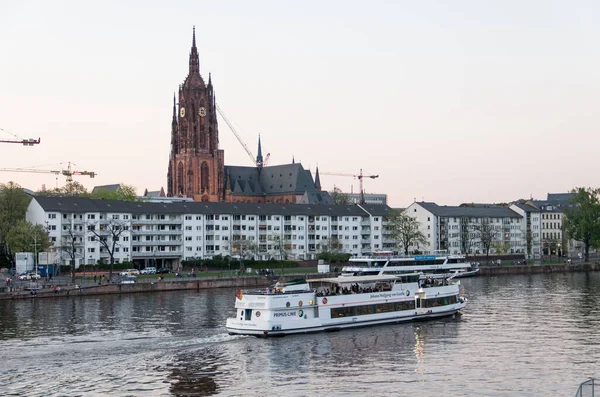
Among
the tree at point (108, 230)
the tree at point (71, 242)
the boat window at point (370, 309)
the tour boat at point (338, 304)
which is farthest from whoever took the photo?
the tree at point (108, 230)

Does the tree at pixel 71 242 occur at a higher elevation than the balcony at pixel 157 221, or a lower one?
lower

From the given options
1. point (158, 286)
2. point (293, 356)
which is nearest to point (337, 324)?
point (293, 356)

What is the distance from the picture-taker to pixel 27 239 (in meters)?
160

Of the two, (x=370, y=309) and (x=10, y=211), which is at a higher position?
(x=10, y=211)

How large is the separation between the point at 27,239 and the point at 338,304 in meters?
92.8

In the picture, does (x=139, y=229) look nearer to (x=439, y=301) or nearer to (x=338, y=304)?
(x=439, y=301)

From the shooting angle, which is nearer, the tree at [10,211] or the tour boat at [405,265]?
the tour boat at [405,265]

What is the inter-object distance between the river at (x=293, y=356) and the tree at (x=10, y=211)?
7268cm

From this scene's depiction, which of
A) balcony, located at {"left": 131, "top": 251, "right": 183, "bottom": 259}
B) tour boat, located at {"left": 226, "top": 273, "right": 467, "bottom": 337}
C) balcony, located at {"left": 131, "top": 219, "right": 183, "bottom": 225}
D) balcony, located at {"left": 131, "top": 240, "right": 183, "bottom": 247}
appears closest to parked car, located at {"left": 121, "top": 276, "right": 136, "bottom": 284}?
balcony, located at {"left": 131, "top": 251, "right": 183, "bottom": 259}

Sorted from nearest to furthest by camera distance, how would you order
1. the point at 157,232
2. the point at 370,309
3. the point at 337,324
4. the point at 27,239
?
1. the point at 337,324
2. the point at 370,309
3. the point at 27,239
4. the point at 157,232

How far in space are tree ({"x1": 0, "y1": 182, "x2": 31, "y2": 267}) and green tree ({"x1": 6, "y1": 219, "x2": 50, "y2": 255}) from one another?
453 centimetres

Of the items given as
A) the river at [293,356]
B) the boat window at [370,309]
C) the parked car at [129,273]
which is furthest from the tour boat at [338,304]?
the parked car at [129,273]

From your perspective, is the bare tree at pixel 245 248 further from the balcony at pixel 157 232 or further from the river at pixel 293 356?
the river at pixel 293 356

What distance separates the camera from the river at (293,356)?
57500 millimetres
